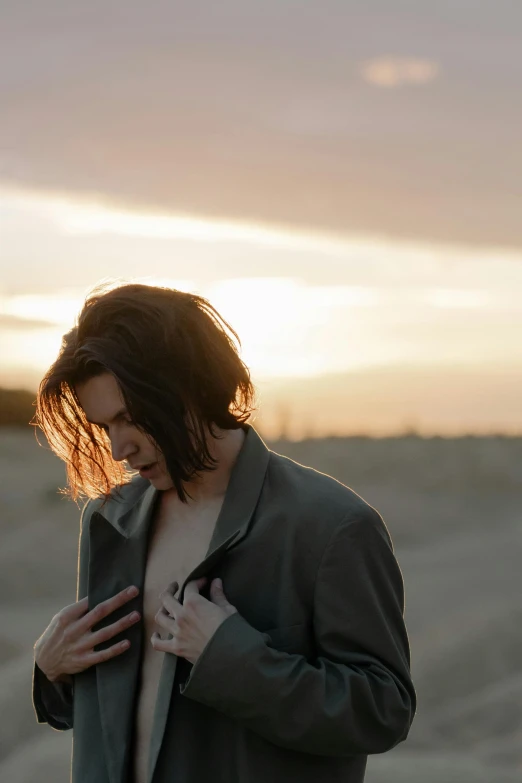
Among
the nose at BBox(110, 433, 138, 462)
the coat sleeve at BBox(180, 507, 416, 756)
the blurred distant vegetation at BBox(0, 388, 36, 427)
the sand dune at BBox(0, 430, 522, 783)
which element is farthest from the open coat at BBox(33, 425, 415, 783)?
the blurred distant vegetation at BBox(0, 388, 36, 427)

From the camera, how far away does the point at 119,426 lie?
2117mm

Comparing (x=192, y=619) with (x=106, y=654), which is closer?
(x=192, y=619)

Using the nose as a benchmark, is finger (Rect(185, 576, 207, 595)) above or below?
below

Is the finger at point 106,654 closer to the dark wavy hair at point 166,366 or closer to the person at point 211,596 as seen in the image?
the person at point 211,596

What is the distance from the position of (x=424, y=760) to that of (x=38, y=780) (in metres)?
2.28

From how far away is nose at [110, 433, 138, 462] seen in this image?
2107mm

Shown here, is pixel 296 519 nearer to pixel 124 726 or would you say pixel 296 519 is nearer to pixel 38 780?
pixel 124 726

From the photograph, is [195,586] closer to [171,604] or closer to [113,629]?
[171,604]

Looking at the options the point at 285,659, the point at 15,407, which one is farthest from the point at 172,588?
the point at 15,407

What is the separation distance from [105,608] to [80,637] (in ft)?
0.29

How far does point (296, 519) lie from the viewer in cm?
206

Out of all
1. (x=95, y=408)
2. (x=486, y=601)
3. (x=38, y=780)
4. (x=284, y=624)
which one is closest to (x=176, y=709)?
(x=284, y=624)

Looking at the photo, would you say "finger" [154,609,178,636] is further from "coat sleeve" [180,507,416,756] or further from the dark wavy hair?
the dark wavy hair

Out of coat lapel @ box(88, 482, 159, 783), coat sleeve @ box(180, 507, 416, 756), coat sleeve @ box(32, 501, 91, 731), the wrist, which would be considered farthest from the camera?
coat sleeve @ box(32, 501, 91, 731)
